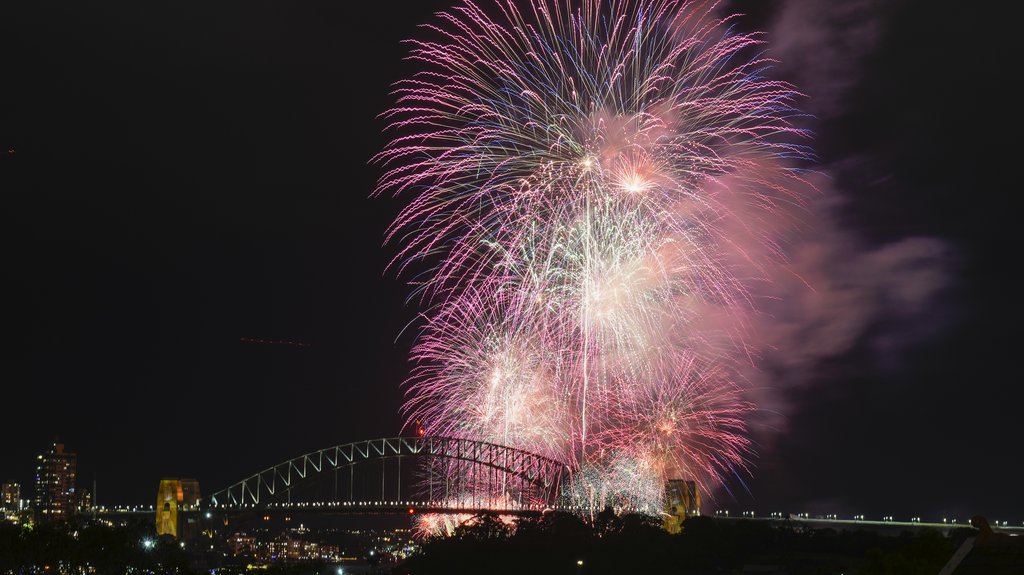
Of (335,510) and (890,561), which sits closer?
(890,561)

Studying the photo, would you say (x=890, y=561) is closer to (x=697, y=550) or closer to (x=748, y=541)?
(x=697, y=550)

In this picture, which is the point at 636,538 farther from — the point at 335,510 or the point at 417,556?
the point at 335,510

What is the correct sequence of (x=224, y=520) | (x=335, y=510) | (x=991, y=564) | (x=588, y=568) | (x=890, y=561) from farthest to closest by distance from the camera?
(x=224, y=520) → (x=335, y=510) → (x=588, y=568) → (x=890, y=561) → (x=991, y=564)

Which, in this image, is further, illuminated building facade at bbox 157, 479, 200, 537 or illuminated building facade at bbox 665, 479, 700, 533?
illuminated building facade at bbox 157, 479, 200, 537

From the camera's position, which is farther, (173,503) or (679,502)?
(173,503)

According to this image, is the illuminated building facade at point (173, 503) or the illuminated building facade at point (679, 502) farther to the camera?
the illuminated building facade at point (173, 503)

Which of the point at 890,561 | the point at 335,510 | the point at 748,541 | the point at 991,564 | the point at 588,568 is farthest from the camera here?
the point at 335,510

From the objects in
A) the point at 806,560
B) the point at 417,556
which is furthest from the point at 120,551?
the point at 806,560

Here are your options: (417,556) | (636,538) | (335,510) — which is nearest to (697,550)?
(636,538)

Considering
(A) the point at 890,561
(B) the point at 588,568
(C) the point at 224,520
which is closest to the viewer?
(A) the point at 890,561
